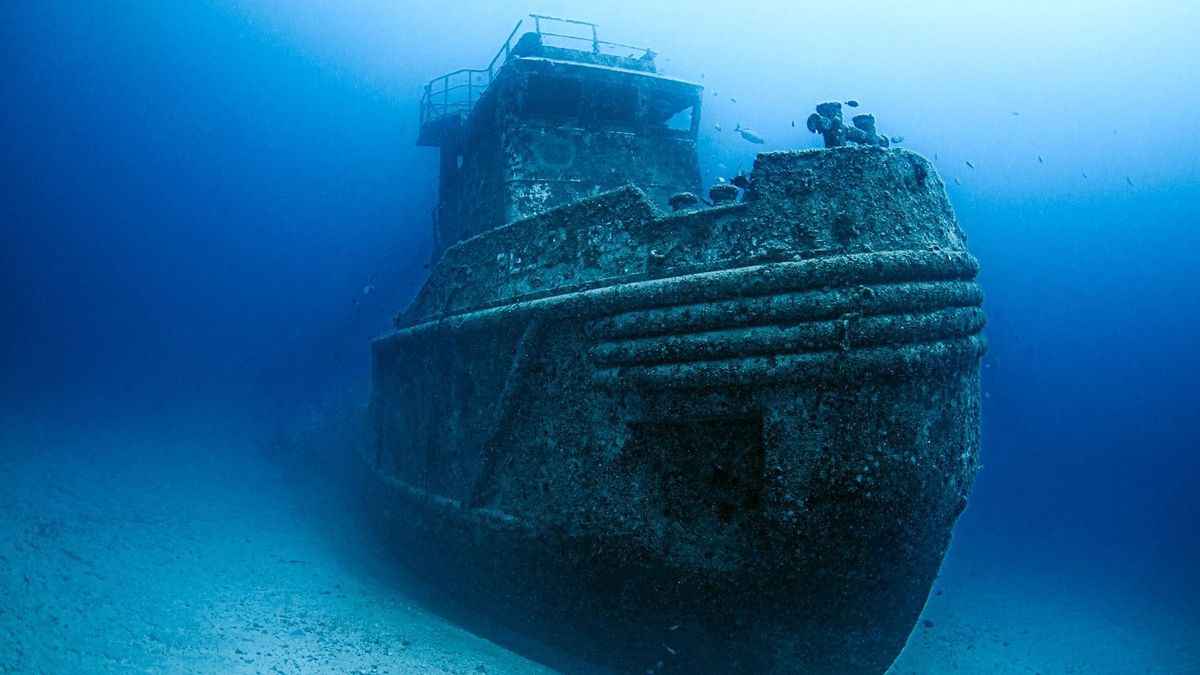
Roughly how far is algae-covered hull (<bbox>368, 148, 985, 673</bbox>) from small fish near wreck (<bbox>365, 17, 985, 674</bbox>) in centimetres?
1

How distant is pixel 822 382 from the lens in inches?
127

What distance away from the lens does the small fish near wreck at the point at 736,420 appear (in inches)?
129

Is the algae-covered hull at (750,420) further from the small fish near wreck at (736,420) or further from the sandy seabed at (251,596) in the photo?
the sandy seabed at (251,596)

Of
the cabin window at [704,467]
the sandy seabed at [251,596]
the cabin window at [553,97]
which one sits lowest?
the sandy seabed at [251,596]

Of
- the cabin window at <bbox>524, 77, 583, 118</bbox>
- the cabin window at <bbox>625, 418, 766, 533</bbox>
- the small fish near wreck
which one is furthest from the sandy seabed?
the cabin window at <bbox>524, 77, 583, 118</bbox>

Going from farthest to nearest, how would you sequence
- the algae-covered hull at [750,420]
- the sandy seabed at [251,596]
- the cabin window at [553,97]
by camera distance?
1. the cabin window at [553,97]
2. the sandy seabed at [251,596]
3. the algae-covered hull at [750,420]

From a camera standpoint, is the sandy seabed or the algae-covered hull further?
the sandy seabed

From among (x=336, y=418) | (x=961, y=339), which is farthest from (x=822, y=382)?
(x=336, y=418)

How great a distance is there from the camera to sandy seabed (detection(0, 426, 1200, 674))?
A: 13.9 ft

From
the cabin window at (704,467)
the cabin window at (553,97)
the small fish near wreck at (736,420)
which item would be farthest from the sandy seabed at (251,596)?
the cabin window at (553,97)

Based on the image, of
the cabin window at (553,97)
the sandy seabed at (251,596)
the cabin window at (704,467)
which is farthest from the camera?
the cabin window at (553,97)

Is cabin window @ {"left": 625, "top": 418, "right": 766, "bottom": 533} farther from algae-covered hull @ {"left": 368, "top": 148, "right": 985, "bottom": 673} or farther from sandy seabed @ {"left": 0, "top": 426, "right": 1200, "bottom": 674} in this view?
sandy seabed @ {"left": 0, "top": 426, "right": 1200, "bottom": 674}

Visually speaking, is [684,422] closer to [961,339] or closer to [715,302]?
[715,302]

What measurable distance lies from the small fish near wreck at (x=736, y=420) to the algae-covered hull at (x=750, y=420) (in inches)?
0.5
